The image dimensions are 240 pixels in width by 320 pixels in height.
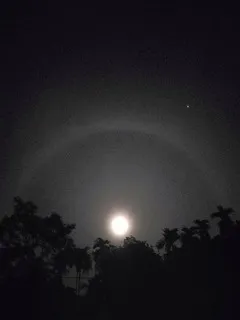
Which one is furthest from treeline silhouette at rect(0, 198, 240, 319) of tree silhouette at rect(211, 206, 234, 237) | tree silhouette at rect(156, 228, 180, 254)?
tree silhouette at rect(156, 228, 180, 254)

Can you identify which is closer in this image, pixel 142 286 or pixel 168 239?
pixel 142 286

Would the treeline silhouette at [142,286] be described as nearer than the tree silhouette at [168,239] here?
Yes

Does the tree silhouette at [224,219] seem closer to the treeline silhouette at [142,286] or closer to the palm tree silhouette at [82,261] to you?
the treeline silhouette at [142,286]

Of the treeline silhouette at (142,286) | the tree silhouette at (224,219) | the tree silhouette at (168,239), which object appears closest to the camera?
the treeline silhouette at (142,286)

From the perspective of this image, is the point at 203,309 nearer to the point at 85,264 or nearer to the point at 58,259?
the point at 58,259

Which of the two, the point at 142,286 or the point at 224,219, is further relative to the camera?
the point at 224,219

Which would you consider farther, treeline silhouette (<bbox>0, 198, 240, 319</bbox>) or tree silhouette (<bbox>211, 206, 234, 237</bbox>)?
tree silhouette (<bbox>211, 206, 234, 237</bbox>)

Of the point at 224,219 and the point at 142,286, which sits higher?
the point at 224,219

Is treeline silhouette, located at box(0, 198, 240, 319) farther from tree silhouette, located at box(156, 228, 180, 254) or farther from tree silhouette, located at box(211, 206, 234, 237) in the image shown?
tree silhouette, located at box(156, 228, 180, 254)

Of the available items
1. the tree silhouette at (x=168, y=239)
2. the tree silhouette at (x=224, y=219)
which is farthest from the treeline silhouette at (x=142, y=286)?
the tree silhouette at (x=168, y=239)

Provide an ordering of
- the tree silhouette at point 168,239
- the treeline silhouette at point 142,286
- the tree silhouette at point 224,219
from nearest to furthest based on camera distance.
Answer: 1. the treeline silhouette at point 142,286
2. the tree silhouette at point 224,219
3. the tree silhouette at point 168,239

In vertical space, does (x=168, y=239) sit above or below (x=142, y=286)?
above

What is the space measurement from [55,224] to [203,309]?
27597mm

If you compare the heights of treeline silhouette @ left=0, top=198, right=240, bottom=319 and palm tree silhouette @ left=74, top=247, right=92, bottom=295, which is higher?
palm tree silhouette @ left=74, top=247, right=92, bottom=295
